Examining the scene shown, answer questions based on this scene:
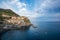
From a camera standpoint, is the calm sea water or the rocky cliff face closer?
the calm sea water

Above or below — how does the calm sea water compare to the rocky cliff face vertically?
below

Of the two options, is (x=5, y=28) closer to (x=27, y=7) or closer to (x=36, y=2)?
(x=27, y=7)

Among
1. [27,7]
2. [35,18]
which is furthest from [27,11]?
[35,18]

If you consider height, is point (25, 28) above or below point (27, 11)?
below

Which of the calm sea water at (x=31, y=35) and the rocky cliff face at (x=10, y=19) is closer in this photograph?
the calm sea water at (x=31, y=35)

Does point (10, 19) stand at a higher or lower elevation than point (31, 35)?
higher

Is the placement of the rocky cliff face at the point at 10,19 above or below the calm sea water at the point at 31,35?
above

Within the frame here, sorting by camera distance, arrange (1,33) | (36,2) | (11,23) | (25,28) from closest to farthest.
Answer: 1. (36,2)
2. (1,33)
3. (11,23)
4. (25,28)

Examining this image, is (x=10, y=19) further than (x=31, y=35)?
Yes

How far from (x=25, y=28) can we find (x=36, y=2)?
6.04 m

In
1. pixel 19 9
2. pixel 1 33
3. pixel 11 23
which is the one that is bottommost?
pixel 1 33

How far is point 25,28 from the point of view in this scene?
715 inches

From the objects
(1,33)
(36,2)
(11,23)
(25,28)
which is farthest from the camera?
(25,28)

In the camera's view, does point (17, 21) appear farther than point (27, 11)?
Yes
